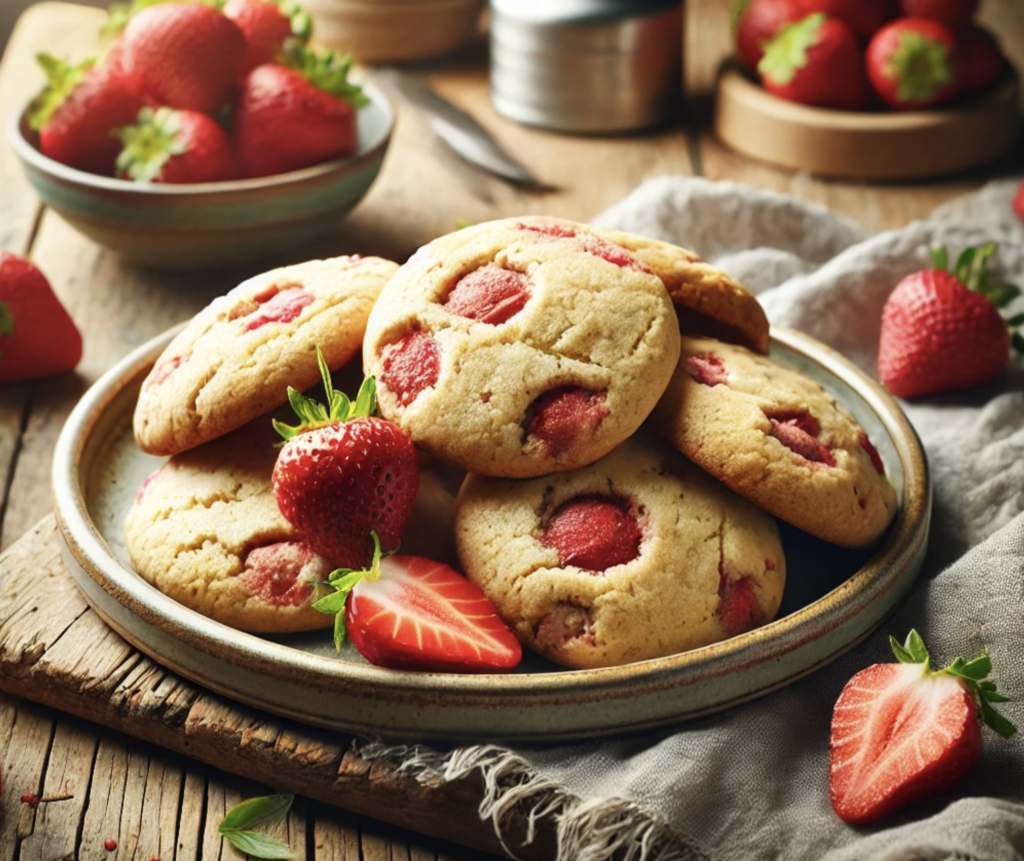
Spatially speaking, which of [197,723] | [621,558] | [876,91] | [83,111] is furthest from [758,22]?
[197,723]

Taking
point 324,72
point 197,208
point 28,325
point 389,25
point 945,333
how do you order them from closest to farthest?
point 945,333 < point 28,325 < point 197,208 < point 324,72 < point 389,25

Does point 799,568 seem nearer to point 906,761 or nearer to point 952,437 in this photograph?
point 906,761

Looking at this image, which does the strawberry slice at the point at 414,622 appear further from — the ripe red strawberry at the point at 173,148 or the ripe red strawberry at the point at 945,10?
the ripe red strawberry at the point at 945,10

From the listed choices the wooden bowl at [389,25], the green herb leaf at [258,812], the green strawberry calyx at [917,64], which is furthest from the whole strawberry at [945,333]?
the wooden bowl at [389,25]

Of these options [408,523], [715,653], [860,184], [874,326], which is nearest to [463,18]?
[860,184]

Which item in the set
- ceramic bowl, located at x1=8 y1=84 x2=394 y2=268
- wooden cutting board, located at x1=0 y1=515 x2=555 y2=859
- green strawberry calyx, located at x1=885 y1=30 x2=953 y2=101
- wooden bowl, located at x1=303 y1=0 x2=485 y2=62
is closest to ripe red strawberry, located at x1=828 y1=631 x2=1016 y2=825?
wooden cutting board, located at x1=0 y1=515 x2=555 y2=859

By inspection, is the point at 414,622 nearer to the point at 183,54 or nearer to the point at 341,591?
the point at 341,591

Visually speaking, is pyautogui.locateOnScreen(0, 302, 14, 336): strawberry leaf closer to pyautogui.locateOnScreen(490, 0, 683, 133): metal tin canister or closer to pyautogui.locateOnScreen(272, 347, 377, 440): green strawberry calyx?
pyautogui.locateOnScreen(272, 347, 377, 440): green strawberry calyx
